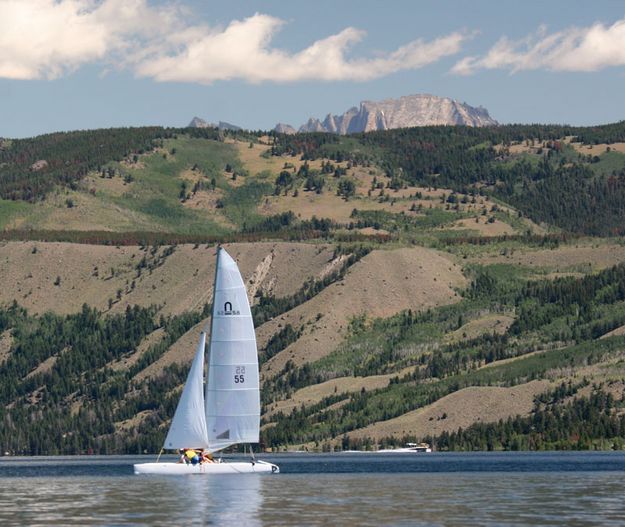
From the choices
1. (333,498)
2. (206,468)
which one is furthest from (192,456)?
(333,498)

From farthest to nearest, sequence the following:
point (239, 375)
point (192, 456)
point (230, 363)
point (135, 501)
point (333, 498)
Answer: point (192, 456), point (239, 375), point (230, 363), point (333, 498), point (135, 501)

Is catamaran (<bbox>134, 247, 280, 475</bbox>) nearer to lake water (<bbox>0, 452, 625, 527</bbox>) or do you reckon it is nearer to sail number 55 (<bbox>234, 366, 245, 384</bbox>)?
sail number 55 (<bbox>234, 366, 245, 384</bbox>)

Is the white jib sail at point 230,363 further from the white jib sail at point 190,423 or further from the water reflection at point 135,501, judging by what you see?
the water reflection at point 135,501

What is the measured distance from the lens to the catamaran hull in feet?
495

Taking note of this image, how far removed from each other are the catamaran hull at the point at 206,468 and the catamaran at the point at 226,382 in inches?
108

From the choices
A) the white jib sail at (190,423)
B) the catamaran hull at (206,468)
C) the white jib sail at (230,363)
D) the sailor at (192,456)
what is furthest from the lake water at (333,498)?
the white jib sail at (230,363)

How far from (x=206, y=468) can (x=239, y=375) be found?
10.1 metres

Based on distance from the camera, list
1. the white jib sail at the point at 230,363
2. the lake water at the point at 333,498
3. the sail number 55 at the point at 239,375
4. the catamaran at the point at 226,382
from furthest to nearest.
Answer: the sail number 55 at the point at 239,375
the catamaran at the point at 226,382
the white jib sail at the point at 230,363
the lake water at the point at 333,498

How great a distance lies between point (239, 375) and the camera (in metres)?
146

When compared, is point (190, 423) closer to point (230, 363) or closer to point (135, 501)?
point (230, 363)

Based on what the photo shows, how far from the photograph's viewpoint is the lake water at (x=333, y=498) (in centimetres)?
10356

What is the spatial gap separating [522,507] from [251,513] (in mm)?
17141

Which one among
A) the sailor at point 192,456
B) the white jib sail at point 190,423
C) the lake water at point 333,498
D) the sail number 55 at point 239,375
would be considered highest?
the sail number 55 at point 239,375

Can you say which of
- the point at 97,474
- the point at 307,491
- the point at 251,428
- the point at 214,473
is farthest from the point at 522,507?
the point at 97,474
